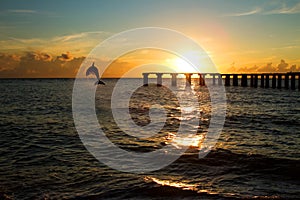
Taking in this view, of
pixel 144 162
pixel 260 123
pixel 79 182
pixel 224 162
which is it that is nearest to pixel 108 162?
pixel 144 162

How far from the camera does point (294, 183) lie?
755 cm

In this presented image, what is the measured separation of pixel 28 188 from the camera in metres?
6.94

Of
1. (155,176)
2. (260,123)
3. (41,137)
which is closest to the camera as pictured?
(155,176)

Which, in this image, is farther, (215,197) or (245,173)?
(245,173)

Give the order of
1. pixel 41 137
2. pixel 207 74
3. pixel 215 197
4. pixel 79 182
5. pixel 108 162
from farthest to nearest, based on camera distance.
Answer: pixel 207 74 → pixel 41 137 → pixel 108 162 → pixel 79 182 → pixel 215 197

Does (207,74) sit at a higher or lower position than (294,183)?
higher

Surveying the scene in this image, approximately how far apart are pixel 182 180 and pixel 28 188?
12.8ft

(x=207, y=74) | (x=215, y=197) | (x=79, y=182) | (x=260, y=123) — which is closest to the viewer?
(x=215, y=197)

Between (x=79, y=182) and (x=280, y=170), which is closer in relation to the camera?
(x=79, y=182)

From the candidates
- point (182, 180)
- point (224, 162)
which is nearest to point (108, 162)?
point (182, 180)

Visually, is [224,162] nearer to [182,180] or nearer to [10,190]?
[182,180]

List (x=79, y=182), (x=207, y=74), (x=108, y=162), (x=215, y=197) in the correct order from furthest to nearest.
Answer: (x=207, y=74) < (x=108, y=162) < (x=79, y=182) < (x=215, y=197)

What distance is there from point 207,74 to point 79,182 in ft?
342

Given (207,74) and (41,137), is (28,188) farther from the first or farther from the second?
(207,74)
